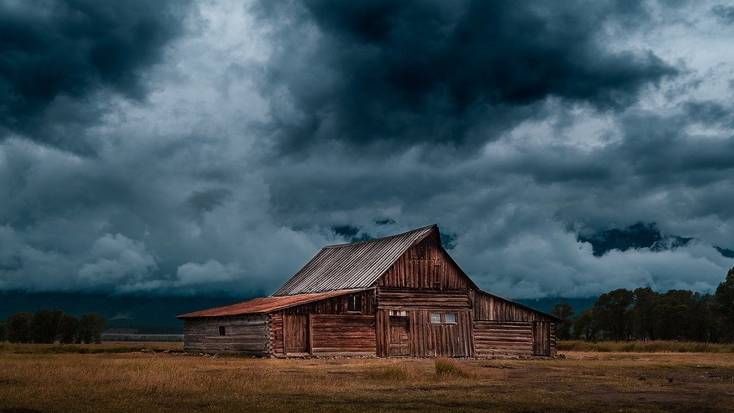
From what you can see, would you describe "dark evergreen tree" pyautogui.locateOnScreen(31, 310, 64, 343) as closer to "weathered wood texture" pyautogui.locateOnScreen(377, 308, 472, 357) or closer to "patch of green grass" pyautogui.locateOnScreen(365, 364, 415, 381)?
"weathered wood texture" pyautogui.locateOnScreen(377, 308, 472, 357)

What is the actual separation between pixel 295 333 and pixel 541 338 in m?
17.3

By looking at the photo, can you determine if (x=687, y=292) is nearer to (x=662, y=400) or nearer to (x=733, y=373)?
(x=733, y=373)

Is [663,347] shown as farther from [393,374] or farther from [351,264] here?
[393,374]

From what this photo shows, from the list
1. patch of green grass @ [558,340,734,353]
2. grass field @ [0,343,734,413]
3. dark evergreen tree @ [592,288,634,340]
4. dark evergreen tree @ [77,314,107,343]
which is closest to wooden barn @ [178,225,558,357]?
grass field @ [0,343,734,413]

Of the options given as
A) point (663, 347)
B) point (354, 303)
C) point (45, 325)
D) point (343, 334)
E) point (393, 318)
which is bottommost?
point (663, 347)

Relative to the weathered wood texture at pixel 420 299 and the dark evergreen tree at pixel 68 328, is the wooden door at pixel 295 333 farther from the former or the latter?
the dark evergreen tree at pixel 68 328

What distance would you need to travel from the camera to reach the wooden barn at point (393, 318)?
46031mm

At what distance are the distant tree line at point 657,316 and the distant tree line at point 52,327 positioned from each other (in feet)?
204

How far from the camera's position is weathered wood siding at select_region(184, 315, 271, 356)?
45.5 m

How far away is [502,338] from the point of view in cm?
5178

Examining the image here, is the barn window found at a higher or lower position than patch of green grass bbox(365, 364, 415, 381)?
higher

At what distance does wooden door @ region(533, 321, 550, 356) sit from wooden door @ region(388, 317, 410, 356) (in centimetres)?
924

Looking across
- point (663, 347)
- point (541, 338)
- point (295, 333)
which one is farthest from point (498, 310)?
point (663, 347)

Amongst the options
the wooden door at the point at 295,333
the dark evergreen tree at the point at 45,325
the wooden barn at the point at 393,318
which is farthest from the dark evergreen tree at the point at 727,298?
the dark evergreen tree at the point at 45,325
